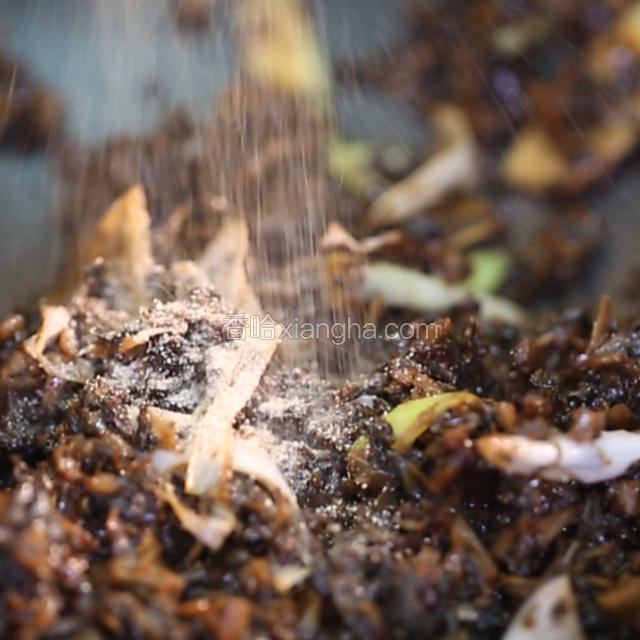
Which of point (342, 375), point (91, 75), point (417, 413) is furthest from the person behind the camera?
point (91, 75)

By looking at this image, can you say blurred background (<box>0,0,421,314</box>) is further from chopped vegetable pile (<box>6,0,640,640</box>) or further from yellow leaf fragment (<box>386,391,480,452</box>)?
yellow leaf fragment (<box>386,391,480,452</box>)

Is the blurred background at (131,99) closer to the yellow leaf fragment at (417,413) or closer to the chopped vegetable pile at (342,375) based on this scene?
the chopped vegetable pile at (342,375)

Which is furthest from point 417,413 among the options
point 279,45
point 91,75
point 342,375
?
point 91,75

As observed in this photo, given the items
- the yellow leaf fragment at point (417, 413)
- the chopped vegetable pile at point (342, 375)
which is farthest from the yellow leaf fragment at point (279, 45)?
the yellow leaf fragment at point (417, 413)

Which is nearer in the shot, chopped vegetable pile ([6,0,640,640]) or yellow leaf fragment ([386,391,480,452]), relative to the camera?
chopped vegetable pile ([6,0,640,640])

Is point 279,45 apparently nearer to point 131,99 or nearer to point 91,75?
point 131,99

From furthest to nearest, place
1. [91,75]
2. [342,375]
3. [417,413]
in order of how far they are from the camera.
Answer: [91,75] < [342,375] < [417,413]

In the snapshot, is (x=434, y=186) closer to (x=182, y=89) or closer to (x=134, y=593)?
(x=182, y=89)

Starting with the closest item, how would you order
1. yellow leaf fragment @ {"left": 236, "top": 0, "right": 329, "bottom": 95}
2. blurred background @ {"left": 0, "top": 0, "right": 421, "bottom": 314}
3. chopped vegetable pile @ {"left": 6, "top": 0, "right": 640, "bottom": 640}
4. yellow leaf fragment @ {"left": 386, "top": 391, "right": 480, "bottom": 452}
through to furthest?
1. chopped vegetable pile @ {"left": 6, "top": 0, "right": 640, "bottom": 640}
2. yellow leaf fragment @ {"left": 386, "top": 391, "right": 480, "bottom": 452}
3. blurred background @ {"left": 0, "top": 0, "right": 421, "bottom": 314}
4. yellow leaf fragment @ {"left": 236, "top": 0, "right": 329, "bottom": 95}

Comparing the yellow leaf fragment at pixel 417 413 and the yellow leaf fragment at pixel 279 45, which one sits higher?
the yellow leaf fragment at pixel 279 45

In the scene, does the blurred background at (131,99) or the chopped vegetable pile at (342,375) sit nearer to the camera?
the chopped vegetable pile at (342,375)

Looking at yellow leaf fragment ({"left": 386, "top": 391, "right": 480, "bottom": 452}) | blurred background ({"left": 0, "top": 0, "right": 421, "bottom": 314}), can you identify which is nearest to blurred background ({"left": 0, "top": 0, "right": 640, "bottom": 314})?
blurred background ({"left": 0, "top": 0, "right": 421, "bottom": 314})

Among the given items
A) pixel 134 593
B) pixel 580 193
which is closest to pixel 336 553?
pixel 134 593
